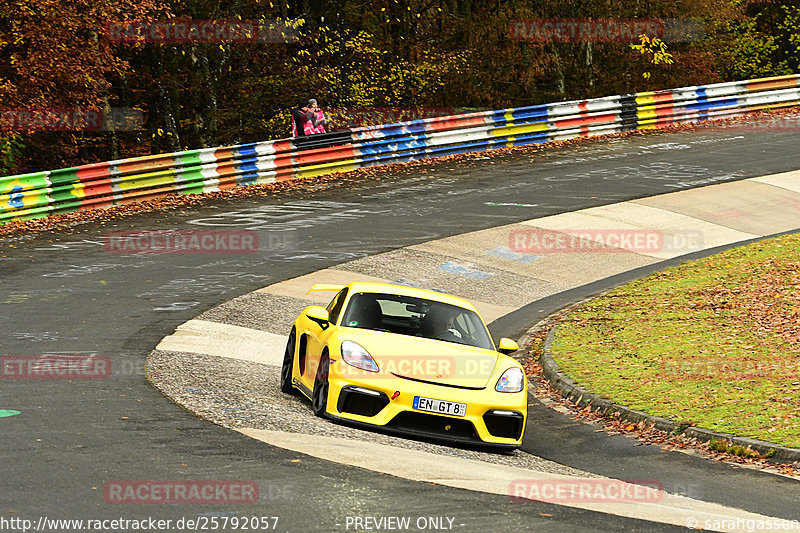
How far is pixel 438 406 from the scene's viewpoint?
32.0ft

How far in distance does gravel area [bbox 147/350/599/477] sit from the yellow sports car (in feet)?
0.61

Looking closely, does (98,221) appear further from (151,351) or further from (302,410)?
(302,410)

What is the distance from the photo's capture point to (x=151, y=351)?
12.8 meters

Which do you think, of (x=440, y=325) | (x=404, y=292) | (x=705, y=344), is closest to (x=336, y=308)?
(x=404, y=292)

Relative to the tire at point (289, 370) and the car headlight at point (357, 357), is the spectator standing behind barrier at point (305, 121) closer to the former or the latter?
the tire at point (289, 370)

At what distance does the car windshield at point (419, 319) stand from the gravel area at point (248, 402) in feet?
3.66

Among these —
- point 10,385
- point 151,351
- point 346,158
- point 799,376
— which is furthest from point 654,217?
point 10,385

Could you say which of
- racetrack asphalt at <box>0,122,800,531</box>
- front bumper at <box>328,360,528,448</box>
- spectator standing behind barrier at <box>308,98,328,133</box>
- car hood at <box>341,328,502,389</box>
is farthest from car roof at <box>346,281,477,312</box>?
spectator standing behind barrier at <box>308,98,328,133</box>

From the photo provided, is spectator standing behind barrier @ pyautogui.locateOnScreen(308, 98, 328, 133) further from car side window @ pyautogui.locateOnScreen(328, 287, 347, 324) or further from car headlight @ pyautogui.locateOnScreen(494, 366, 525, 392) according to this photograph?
car headlight @ pyautogui.locateOnScreen(494, 366, 525, 392)

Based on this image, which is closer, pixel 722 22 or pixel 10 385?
pixel 10 385

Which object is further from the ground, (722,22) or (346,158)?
(722,22)

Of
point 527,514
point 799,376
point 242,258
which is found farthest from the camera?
point 242,258

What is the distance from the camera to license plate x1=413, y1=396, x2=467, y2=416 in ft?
31.9

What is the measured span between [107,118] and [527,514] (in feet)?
84.8
